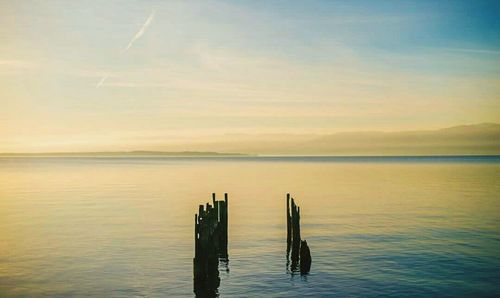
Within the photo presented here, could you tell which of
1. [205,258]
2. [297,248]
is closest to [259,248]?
[297,248]

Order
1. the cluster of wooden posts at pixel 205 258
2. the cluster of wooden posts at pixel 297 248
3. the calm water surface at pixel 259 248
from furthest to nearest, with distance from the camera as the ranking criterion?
the cluster of wooden posts at pixel 297 248 → the calm water surface at pixel 259 248 → the cluster of wooden posts at pixel 205 258

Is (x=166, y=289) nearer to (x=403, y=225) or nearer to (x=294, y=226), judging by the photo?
(x=294, y=226)

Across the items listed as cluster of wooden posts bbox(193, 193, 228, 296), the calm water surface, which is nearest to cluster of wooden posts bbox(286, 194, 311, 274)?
the calm water surface

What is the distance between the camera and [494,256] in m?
27.9

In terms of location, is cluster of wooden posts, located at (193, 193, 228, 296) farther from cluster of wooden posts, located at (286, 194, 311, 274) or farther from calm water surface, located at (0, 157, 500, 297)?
cluster of wooden posts, located at (286, 194, 311, 274)

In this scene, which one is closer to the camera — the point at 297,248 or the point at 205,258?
the point at 205,258

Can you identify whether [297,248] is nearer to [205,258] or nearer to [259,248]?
[259,248]

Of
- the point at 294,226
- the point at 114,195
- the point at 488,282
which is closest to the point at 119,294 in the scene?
the point at 294,226

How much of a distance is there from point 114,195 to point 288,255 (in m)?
40.5

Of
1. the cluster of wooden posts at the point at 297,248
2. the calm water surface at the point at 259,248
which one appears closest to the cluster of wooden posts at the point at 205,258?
Answer: the calm water surface at the point at 259,248

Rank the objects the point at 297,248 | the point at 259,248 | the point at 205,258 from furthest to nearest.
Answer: the point at 259,248
the point at 297,248
the point at 205,258

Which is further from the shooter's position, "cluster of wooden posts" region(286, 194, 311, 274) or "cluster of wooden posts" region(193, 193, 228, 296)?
"cluster of wooden posts" region(286, 194, 311, 274)

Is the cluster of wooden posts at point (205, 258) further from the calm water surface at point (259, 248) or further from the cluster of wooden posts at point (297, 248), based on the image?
the cluster of wooden posts at point (297, 248)

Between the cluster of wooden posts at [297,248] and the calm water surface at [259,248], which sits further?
the cluster of wooden posts at [297,248]
